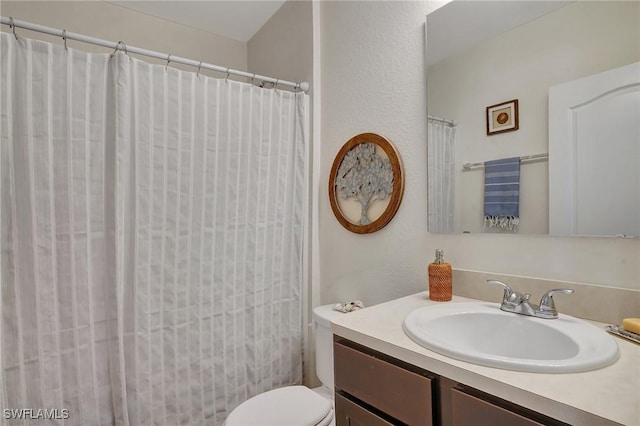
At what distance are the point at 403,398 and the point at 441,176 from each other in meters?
0.83

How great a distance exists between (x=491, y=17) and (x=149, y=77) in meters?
1.43

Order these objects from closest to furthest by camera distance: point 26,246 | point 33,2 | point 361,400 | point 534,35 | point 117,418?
1. point 361,400
2. point 534,35
3. point 26,246
4. point 117,418
5. point 33,2

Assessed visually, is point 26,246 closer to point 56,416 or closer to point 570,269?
point 56,416

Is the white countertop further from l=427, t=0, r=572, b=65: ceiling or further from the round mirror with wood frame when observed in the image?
l=427, t=0, r=572, b=65: ceiling

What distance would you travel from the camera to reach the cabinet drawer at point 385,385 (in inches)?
30.2

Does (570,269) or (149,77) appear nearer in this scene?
(570,269)

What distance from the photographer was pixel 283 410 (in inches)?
53.2

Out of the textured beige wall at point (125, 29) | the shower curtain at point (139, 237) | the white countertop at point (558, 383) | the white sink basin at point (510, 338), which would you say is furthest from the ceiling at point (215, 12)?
the white countertop at point (558, 383)

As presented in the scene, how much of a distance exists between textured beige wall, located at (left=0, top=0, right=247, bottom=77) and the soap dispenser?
7.37 feet

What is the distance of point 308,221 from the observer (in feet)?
6.63

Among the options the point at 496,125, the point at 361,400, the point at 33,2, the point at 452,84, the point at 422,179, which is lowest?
the point at 361,400

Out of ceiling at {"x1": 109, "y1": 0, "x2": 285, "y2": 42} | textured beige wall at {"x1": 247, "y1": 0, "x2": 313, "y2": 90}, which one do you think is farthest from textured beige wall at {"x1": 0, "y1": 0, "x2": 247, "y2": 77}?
textured beige wall at {"x1": 247, "y1": 0, "x2": 313, "y2": 90}

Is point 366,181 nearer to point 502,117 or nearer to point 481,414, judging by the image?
point 502,117

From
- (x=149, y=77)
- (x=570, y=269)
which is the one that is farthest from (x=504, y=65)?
(x=149, y=77)
